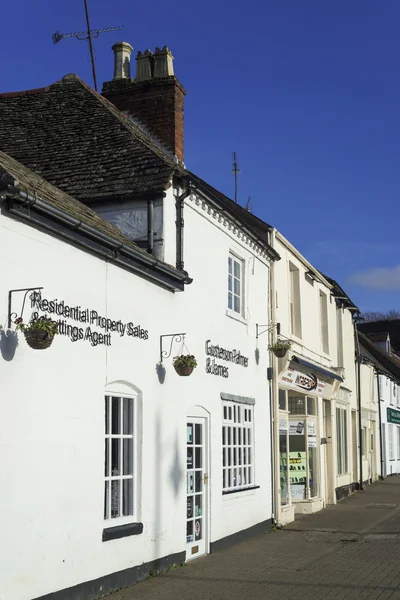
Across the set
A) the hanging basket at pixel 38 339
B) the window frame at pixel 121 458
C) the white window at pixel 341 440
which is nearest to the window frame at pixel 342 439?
the white window at pixel 341 440

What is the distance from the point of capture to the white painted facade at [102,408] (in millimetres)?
7621

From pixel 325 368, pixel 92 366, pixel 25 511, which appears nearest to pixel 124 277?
pixel 92 366

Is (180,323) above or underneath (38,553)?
above

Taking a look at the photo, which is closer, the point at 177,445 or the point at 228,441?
the point at 177,445

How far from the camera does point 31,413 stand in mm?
7777

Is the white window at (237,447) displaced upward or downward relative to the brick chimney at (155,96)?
downward

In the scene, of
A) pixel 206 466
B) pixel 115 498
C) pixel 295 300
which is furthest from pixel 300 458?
pixel 115 498

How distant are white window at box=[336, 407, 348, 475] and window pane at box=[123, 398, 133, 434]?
14.4 meters

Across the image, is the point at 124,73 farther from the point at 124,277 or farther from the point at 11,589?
the point at 11,589

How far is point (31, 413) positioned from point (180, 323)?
4278 mm

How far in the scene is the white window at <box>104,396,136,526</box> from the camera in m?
9.52

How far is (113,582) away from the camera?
923cm

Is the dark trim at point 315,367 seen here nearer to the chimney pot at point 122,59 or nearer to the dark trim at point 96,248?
the dark trim at point 96,248

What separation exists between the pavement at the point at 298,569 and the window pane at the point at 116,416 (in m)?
1.96
